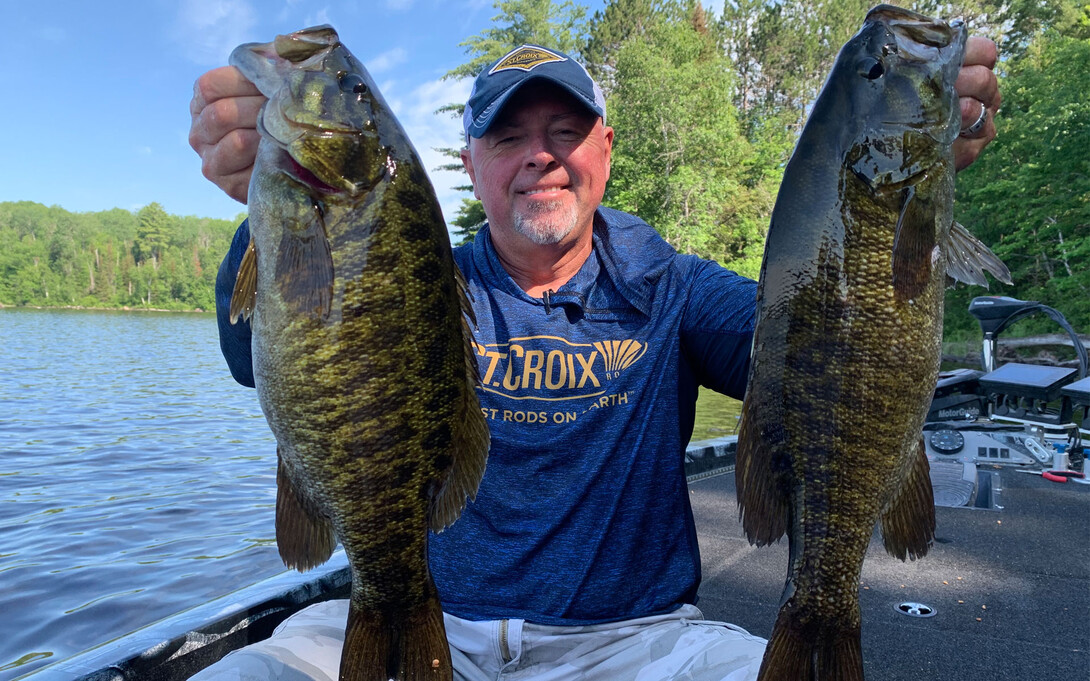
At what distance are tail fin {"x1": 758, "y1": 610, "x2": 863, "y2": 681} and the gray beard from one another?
4.88 feet

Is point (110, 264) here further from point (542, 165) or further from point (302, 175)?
point (302, 175)

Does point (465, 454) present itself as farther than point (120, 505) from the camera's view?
No

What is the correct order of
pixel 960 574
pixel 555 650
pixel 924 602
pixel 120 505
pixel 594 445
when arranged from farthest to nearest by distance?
pixel 120 505 → pixel 960 574 → pixel 924 602 → pixel 594 445 → pixel 555 650

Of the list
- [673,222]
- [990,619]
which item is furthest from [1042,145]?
[990,619]

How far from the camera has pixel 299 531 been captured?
5.61ft

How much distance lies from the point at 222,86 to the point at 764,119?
43.7m

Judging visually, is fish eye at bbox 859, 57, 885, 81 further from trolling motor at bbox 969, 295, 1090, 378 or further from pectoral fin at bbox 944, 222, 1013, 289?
trolling motor at bbox 969, 295, 1090, 378

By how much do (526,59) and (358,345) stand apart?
62.6 inches

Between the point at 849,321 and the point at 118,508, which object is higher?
the point at 849,321

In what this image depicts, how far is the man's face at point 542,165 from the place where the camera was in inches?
101

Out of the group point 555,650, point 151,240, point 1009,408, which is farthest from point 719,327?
point 151,240

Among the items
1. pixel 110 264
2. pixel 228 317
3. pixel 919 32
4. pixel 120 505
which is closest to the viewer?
pixel 919 32

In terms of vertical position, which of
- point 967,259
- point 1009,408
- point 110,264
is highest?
point 110,264

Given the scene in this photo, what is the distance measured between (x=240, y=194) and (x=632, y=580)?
1.75 metres
